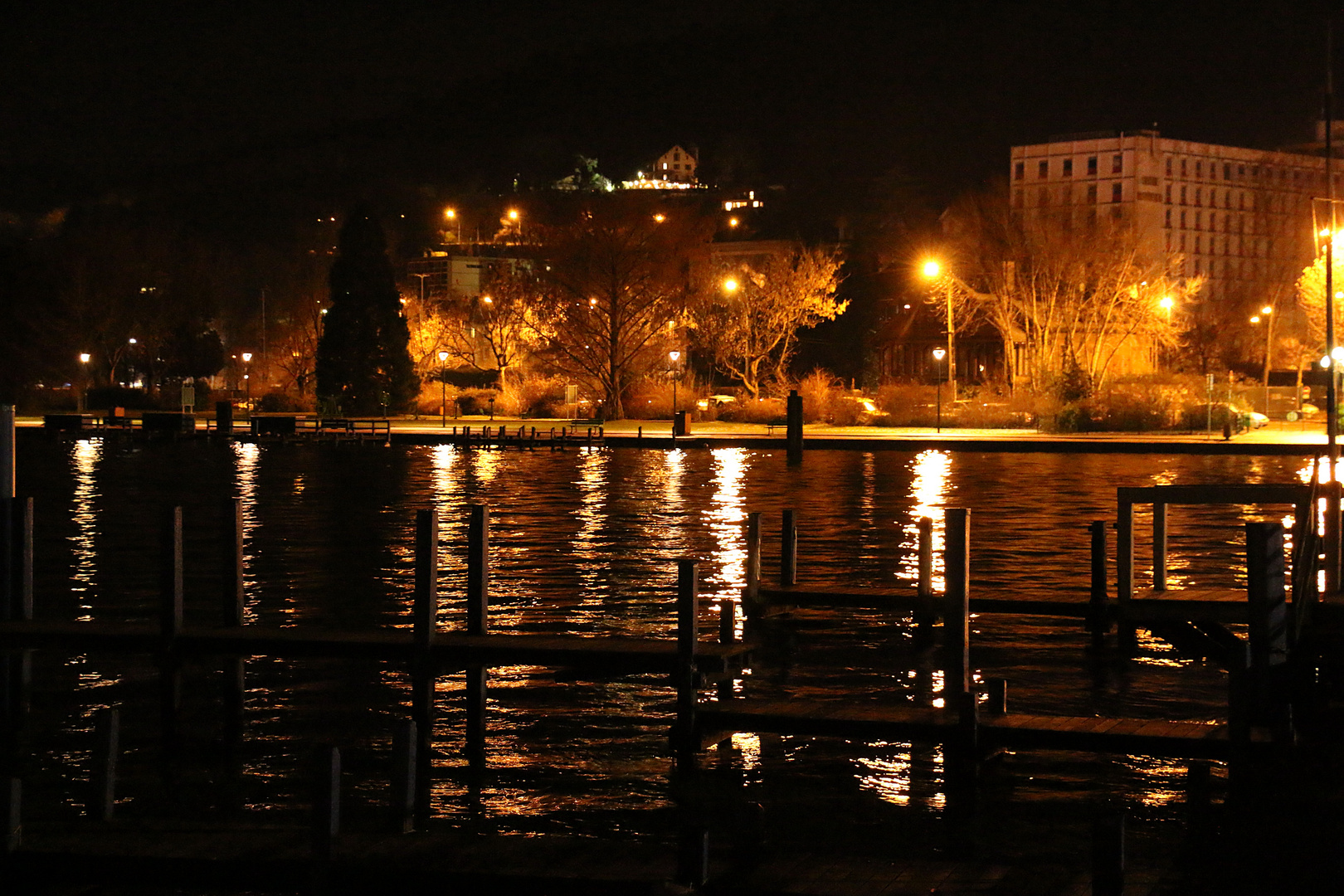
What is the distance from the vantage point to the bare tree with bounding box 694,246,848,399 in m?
78.0

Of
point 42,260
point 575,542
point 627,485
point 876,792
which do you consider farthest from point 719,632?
point 42,260

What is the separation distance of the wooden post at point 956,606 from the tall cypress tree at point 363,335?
69.8 meters

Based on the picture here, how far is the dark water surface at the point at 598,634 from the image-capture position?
11.4 meters

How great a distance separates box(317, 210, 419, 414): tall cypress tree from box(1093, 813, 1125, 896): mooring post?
74.9 meters

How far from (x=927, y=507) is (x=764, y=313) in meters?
47.4

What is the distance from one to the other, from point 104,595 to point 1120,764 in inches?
501

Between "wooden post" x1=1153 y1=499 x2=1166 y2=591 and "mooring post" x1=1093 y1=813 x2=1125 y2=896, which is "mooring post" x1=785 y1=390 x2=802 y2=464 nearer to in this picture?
"wooden post" x1=1153 y1=499 x2=1166 y2=591

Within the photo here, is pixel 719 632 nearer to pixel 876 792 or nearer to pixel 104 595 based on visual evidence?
pixel 876 792

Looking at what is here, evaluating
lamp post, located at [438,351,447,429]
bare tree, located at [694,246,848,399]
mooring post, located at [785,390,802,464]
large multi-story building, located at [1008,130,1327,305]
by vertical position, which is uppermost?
large multi-story building, located at [1008,130,1327,305]

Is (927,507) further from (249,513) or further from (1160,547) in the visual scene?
(1160,547)

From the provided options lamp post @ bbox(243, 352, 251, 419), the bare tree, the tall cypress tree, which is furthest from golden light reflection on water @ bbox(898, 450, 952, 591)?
lamp post @ bbox(243, 352, 251, 419)

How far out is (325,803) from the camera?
8.83m

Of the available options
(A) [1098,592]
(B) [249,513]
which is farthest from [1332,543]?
(B) [249,513]

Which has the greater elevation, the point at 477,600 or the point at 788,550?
the point at 788,550
